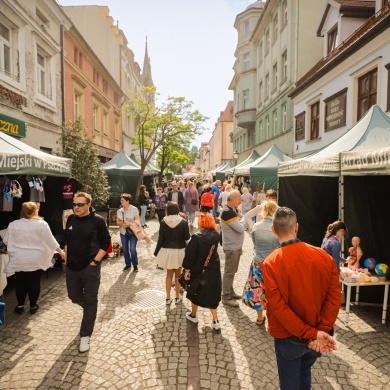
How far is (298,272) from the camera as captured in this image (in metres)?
2.29

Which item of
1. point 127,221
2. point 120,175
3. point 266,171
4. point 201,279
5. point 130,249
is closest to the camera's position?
point 201,279

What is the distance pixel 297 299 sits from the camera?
7.63 feet

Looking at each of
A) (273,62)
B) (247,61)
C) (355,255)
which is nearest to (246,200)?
(355,255)

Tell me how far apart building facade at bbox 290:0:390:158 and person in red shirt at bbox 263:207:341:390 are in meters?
9.58

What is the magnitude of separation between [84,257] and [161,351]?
1604 millimetres

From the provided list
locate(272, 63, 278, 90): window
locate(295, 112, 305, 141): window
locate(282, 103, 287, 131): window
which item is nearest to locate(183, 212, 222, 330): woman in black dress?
locate(295, 112, 305, 141): window

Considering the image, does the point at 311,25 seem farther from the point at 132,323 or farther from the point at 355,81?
the point at 132,323

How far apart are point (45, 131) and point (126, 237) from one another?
7905mm

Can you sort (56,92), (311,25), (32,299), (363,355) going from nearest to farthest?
1. (363,355)
2. (32,299)
3. (56,92)
4. (311,25)

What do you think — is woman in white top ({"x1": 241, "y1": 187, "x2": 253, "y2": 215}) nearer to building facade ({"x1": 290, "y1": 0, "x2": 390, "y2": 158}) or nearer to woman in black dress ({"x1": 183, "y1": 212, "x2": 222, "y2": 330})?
building facade ({"x1": 290, "y1": 0, "x2": 390, "y2": 158})

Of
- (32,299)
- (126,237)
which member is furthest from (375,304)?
(32,299)

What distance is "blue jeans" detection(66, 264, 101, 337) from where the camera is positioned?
392cm

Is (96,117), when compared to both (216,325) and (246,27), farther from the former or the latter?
(246,27)

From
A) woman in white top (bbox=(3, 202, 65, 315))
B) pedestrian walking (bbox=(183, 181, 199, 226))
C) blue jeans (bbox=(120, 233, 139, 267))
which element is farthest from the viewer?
pedestrian walking (bbox=(183, 181, 199, 226))
